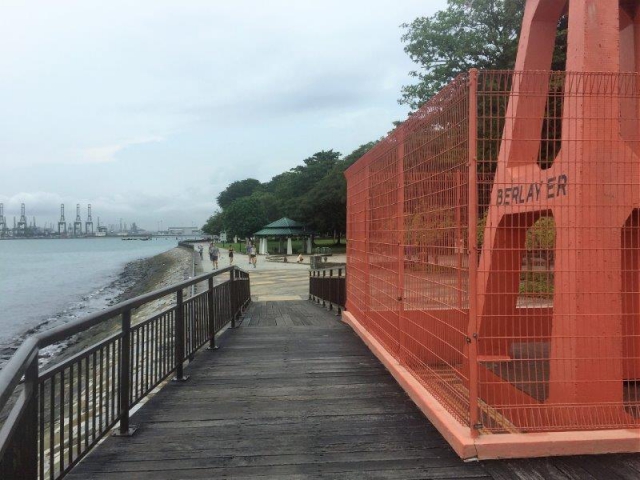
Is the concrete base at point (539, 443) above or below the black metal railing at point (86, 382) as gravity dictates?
below

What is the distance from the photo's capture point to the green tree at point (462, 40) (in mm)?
20984

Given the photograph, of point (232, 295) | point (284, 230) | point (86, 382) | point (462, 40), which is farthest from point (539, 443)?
point (284, 230)

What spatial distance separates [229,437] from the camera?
3.93 metres

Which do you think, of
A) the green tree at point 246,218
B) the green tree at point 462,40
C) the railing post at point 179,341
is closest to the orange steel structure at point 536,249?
the railing post at point 179,341

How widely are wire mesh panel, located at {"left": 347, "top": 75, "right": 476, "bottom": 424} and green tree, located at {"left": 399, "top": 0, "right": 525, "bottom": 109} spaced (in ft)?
54.2

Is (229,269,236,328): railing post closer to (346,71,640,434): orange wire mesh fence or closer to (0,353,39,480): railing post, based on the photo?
(346,71,640,434): orange wire mesh fence

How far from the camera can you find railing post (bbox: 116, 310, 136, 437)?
13.1ft

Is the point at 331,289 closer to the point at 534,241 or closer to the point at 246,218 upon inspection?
the point at 534,241

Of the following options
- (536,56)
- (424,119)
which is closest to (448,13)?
(536,56)

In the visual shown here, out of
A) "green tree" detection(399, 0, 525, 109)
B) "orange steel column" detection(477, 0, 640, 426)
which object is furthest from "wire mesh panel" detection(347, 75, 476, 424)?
"green tree" detection(399, 0, 525, 109)

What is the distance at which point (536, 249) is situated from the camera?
4066mm

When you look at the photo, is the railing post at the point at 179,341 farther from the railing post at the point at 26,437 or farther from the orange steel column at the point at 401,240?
the railing post at the point at 26,437

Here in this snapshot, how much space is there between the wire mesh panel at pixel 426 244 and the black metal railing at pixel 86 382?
7.09 feet

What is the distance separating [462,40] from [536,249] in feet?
64.0
